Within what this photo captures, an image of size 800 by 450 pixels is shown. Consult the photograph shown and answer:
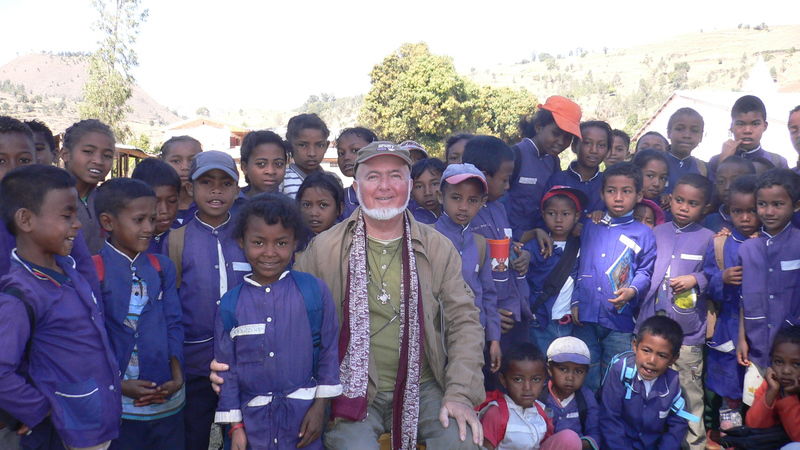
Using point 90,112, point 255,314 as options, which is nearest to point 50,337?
point 255,314

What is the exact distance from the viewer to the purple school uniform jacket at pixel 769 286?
4.47 metres

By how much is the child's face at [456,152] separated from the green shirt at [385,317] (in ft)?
7.50

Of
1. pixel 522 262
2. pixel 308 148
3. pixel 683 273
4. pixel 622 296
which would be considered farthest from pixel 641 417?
pixel 308 148

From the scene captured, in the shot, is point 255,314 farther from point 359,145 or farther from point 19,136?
point 359,145

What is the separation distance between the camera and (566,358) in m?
4.37

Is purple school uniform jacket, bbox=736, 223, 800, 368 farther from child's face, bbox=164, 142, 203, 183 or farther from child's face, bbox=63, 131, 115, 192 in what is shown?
child's face, bbox=63, 131, 115, 192

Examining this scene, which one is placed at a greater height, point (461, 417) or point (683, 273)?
point (683, 273)

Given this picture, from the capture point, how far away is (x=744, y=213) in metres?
4.75

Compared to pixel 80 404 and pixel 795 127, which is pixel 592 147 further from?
pixel 80 404

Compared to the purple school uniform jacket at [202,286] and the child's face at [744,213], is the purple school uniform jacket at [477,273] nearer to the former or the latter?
the purple school uniform jacket at [202,286]

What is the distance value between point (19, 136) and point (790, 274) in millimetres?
5681

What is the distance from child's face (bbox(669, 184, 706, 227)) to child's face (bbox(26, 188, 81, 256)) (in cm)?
458

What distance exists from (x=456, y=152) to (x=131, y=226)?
326cm

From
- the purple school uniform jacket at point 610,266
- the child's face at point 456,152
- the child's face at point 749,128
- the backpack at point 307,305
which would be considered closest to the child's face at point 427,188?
the child's face at point 456,152
